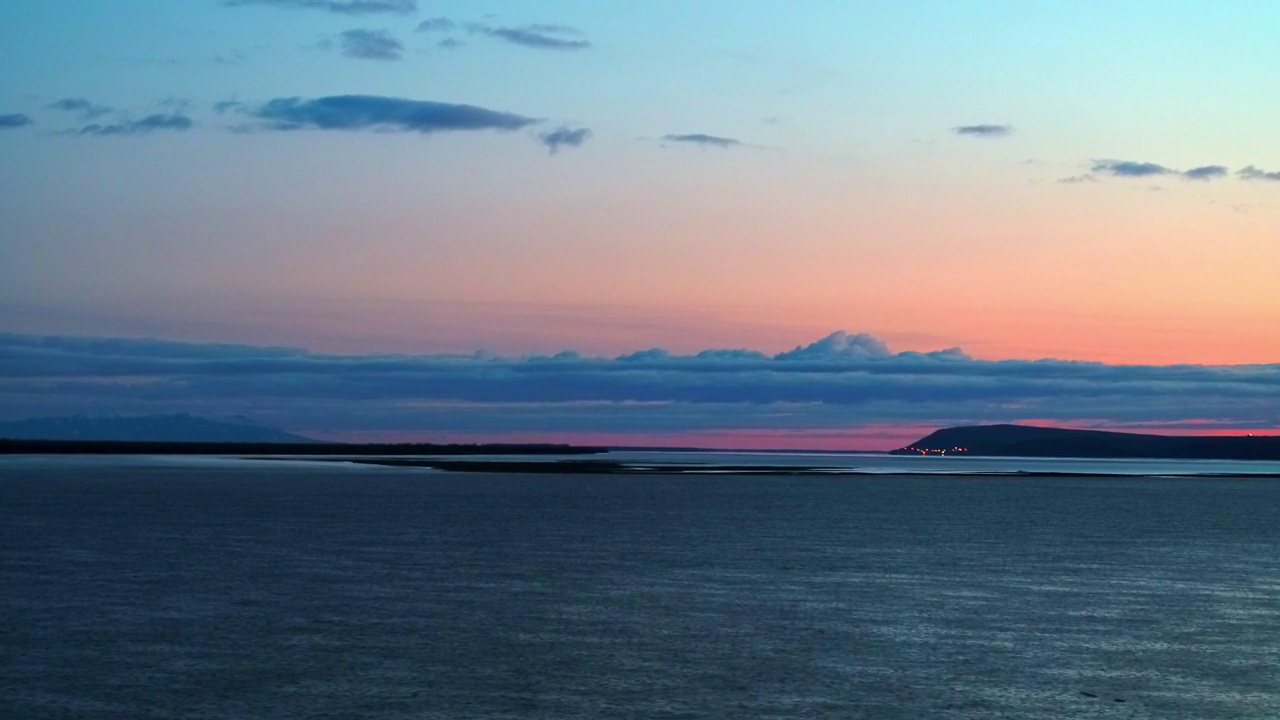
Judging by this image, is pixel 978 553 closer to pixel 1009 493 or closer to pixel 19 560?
pixel 19 560

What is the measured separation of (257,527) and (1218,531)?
121ft

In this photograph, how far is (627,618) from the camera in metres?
27.0

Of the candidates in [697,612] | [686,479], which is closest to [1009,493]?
[686,479]

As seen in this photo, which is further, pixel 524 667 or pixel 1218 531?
pixel 1218 531

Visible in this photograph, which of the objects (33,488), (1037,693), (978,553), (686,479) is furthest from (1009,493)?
(1037,693)

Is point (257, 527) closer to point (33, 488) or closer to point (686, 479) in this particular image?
point (33, 488)

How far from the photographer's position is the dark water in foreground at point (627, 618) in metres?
19.8

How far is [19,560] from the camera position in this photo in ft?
121

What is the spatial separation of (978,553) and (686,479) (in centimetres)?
7433

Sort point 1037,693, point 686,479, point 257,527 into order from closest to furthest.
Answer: point 1037,693
point 257,527
point 686,479

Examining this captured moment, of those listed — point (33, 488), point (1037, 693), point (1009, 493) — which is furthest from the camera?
point (1009, 493)

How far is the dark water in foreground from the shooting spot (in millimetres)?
19797

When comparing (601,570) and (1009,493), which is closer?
(601,570)

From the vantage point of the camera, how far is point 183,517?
184 ft
